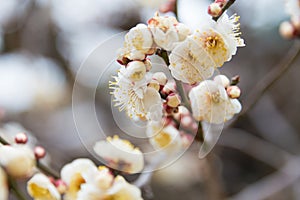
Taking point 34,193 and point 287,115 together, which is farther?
point 287,115

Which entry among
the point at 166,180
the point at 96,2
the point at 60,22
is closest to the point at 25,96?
the point at 60,22

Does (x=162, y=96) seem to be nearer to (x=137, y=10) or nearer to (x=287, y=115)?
(x=137, y=10)

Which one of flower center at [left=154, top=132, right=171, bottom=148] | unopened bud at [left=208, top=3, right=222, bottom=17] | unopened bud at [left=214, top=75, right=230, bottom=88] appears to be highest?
unopened bud at [left=208, top=3, right=222, bottom=17]

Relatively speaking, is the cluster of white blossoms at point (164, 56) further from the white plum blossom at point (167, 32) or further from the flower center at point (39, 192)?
the flower center at point (39, 192)

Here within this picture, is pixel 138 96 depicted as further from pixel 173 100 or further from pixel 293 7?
pixel 293 7

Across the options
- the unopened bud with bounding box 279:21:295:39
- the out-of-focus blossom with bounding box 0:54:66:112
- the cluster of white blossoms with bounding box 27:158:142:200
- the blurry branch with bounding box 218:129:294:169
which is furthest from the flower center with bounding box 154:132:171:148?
the out-of-focus blossom with bounding box 0:54:66:112

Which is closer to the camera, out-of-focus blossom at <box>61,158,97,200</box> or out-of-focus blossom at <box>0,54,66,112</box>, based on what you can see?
out-of-focus blossom at <box>61,158,97,200</box>

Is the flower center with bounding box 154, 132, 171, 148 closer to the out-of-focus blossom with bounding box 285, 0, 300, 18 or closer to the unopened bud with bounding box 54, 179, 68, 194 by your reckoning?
the unopened bud with bounding box 54, 179, 68, 194
